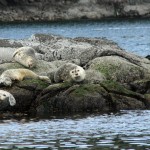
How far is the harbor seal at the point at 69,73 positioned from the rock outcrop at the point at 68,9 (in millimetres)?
93227

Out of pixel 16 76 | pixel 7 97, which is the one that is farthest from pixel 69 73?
pixel 7 97

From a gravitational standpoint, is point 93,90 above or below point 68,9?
above

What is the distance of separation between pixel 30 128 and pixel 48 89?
3.63 m

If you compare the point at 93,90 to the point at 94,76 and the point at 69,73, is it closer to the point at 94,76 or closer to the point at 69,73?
the point at 69,73

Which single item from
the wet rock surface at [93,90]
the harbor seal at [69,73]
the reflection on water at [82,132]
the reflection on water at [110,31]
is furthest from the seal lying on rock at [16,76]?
the reflection on water at [110,31]

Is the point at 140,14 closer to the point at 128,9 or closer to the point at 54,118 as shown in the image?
the point at 128,9

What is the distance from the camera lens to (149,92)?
83.5ft

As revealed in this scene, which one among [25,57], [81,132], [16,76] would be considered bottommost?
[81,132]

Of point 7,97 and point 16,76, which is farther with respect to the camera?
point 16,76

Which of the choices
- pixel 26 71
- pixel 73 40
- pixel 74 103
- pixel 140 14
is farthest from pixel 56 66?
pixel 140 14

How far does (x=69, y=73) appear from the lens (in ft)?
82.5

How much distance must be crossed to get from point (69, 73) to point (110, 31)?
210 ft

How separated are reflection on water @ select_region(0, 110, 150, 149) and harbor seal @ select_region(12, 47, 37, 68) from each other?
15.7 ft

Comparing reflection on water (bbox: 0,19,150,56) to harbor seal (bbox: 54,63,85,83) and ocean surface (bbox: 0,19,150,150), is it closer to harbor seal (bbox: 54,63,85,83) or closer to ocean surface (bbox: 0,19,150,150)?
harbor seal (bbox: 54,63,85,83)
